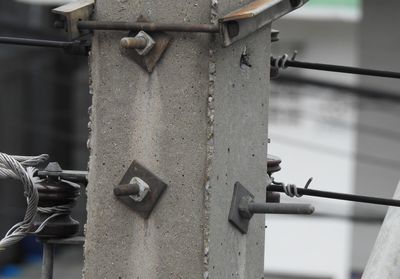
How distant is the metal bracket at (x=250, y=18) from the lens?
2.62m

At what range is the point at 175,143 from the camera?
2.71 metres

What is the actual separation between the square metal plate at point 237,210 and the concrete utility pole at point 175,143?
2 centimetres

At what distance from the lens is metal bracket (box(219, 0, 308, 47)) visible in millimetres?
2623

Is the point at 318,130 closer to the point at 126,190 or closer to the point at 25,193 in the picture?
the point at 25,193

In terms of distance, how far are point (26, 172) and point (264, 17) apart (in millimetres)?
818

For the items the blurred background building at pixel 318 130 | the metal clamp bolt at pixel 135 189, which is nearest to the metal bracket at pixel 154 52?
the metal clamp bolt at pixel 135 189

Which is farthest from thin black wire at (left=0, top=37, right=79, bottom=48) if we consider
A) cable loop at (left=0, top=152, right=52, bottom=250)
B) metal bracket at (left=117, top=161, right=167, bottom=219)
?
metal bracket at (left=117, top=161, right=167, bottom=219)

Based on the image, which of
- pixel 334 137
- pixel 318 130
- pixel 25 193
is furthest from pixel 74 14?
pixel 318 130

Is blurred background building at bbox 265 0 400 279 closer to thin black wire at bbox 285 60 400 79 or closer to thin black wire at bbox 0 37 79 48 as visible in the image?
thin black wire at bbox 0 37 79 48

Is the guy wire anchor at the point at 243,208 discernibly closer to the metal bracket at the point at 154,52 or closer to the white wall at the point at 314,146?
the metal bracket at the point at 154,52

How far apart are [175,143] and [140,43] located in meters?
0.26

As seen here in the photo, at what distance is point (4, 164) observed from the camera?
122 inches

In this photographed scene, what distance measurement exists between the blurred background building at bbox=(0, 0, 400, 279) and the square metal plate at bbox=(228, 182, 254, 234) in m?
10.1

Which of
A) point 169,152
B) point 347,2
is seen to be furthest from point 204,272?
point 347,2
